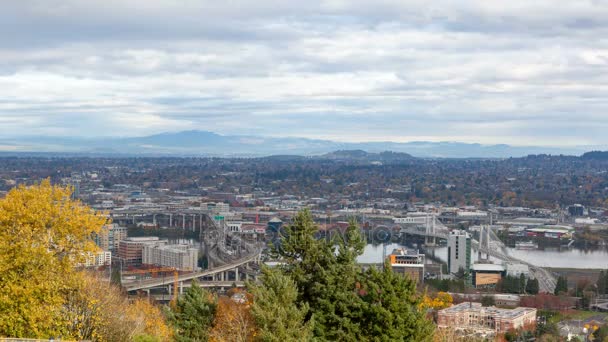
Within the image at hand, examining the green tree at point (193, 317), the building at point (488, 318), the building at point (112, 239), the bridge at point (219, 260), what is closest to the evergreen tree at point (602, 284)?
the building at point (488, 318)

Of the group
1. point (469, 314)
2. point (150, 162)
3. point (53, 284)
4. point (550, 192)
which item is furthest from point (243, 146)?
point (53, 284)

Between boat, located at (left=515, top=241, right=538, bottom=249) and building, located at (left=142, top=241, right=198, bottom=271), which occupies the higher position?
building, located at (left=142, top=241, right=198, bottom=271)

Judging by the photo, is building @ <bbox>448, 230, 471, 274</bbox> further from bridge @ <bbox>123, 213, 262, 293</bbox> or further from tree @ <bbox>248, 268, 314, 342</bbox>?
tree @ <bbox>248, 268, 314, 342</bbox>

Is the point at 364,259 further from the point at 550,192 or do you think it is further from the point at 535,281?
the point at 550,192

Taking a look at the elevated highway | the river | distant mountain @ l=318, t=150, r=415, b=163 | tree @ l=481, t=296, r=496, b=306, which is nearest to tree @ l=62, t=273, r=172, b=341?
tree @ l=481, t=296, r=496, b=306

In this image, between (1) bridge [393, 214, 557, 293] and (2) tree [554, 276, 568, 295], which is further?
(1) bridge [393, 214, 557, 293]

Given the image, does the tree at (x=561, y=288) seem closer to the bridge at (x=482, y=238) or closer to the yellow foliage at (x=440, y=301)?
the bridge at (x=482, y=238)
